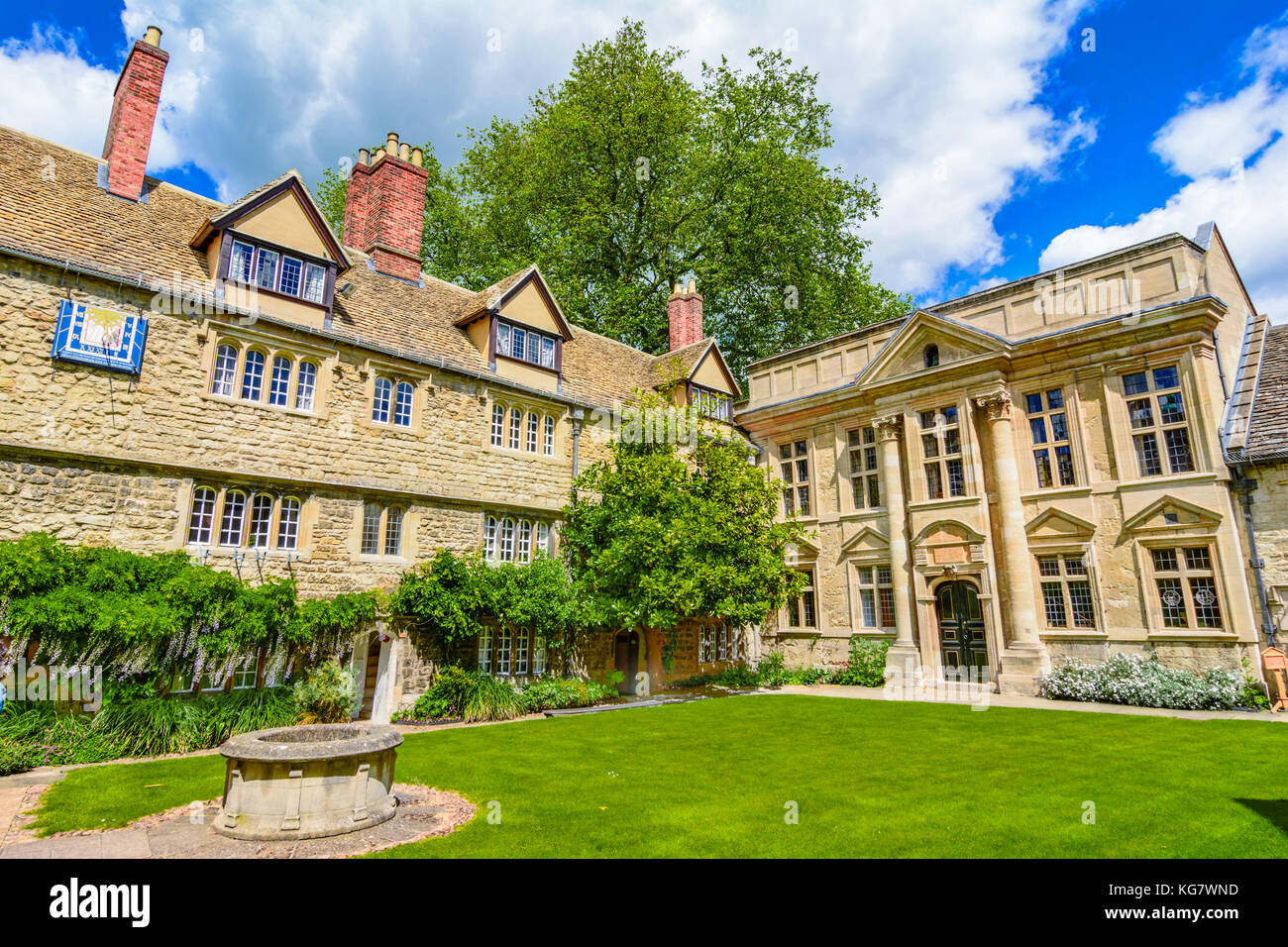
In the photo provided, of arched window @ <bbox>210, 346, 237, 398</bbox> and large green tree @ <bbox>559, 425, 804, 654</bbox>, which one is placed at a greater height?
arched window @ <bbox>210, 346, 237, 398</bbox>

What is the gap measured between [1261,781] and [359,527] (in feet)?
51.0

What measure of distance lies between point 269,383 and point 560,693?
961 cm

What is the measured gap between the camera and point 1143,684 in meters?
15.8

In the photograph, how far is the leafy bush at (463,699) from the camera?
1472cm

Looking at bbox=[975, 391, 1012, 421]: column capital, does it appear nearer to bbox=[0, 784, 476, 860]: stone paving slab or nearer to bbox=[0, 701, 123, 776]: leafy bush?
bbox=[0, 784, 476, 860]: stone paving slab

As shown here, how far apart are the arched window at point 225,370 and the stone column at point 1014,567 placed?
1898 centimetres

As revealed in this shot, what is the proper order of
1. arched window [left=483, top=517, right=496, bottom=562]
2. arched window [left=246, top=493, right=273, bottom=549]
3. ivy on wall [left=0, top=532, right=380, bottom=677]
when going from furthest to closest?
1. arched window [left=483, top=517, right=496, bottom=562]
2. arched window [left=246, top=493, right=273, bottom=549]
3. ivy on wall [left=0, top=532, right=380, bottom=677]

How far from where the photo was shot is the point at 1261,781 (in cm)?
831

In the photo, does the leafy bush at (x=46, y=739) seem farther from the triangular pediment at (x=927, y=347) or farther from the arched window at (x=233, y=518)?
the triangular pediment at (x=927, y=347)

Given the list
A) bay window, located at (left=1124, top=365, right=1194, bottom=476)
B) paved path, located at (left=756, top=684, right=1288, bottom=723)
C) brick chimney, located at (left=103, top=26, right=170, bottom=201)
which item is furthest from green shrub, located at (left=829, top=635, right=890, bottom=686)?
brick chimney, located at (left=103, top=26, right=170, bottom=201)

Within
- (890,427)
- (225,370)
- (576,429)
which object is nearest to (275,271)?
(225,370)

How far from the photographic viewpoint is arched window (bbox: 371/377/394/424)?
1600cm

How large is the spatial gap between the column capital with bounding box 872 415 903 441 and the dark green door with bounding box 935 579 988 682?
483cm
